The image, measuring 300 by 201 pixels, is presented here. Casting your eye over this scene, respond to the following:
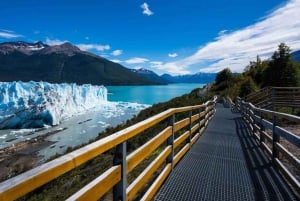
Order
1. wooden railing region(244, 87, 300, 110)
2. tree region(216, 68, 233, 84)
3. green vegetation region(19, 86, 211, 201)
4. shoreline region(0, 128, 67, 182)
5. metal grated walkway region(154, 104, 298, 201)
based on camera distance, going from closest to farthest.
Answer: metal grated walkway region(154, 104, 298, 201) < green vegetation region(19, 86, 211, 201) < wooden railing region(244, 87, 300, 110) < shoreline region(0, 128, 67, 182) < tree region(216, 68, 233, 84)

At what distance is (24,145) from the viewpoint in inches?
1511

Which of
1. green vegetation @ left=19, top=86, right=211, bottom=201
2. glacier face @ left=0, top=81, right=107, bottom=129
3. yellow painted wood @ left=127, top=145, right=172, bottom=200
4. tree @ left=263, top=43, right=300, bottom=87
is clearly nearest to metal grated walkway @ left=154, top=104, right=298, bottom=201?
yellow painted wood @ left=127, top=145, right=172, bottom=200

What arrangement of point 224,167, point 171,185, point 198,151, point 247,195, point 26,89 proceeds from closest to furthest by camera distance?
point 247,195
point 171,185
point 224,167
point 198,151
point 26,89

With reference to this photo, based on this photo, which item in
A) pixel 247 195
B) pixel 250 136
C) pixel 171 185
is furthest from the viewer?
pixel 250 136

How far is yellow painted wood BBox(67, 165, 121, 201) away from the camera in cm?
218

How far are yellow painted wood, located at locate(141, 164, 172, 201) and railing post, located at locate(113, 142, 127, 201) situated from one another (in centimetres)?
103

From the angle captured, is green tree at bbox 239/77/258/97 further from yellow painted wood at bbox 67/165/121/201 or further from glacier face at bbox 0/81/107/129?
glacier face at bbox 0/81/107/129

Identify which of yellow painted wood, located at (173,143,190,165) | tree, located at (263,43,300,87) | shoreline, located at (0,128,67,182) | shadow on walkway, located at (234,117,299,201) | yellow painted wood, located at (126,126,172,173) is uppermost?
tree, located at (263,43,300,87)

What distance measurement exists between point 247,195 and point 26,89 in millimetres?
64441

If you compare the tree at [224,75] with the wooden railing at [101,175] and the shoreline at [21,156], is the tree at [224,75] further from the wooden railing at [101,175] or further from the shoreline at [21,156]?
the wooden railing at [101,175]

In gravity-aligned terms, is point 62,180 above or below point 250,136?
below

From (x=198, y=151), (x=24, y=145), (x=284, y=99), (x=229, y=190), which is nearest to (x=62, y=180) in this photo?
(x=198, y=151)

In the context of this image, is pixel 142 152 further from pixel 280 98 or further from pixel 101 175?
pixel 280 98

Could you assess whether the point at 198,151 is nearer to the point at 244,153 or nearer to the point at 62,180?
the point at 244,153
